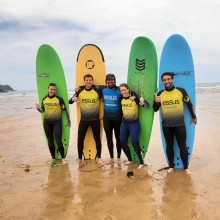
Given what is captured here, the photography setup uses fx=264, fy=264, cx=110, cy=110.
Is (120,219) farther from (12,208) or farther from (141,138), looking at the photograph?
(141,138)

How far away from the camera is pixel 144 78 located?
16.7 ft

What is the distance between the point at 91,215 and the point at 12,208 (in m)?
1.04

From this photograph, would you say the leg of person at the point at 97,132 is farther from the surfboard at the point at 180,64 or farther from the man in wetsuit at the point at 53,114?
the surfboard at the point at 180,64

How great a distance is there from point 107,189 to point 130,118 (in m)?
1.42

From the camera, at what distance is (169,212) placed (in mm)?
3068

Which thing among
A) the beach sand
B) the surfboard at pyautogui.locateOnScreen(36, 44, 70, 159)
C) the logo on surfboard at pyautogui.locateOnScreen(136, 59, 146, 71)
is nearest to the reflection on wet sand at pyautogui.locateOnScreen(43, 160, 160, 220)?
the beach sand

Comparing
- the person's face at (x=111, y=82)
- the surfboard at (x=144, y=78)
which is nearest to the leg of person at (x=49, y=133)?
the person's face at (x=111, y=82)

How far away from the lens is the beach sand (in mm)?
3115

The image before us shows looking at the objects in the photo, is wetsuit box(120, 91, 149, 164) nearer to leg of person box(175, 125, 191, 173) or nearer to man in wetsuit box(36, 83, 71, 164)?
leg of person box(175, 125, 191, 173)

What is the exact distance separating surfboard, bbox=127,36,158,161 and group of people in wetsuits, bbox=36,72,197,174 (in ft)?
0.68

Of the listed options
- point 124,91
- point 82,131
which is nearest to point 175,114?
point 124,91

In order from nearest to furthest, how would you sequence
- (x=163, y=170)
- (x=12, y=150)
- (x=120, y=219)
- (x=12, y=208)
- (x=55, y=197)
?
(x=120, y=219), (x=12, y=208), (x=55, y=197), (x=163, y=170), (x=12, y=150)

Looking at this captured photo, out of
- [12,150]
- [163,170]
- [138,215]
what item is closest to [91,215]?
[138,215]

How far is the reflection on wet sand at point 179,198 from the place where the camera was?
9.90 feet
